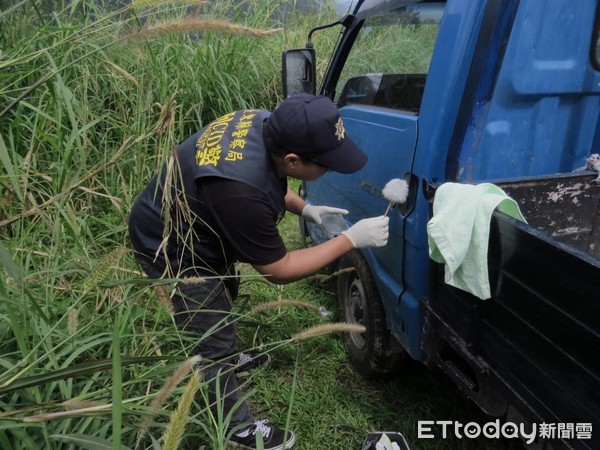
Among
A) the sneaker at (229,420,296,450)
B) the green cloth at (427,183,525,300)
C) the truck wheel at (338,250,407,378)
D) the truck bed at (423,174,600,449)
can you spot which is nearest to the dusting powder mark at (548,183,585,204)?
the truck bed at (423,174,600,449)

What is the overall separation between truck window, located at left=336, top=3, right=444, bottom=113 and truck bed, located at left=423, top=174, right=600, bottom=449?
2.03 ft

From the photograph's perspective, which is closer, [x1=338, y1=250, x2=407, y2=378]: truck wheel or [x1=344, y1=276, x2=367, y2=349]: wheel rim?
[x1=338, y1=250, x2=407, y2=378]: truck wheel

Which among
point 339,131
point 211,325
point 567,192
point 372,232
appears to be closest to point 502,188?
point 567,192

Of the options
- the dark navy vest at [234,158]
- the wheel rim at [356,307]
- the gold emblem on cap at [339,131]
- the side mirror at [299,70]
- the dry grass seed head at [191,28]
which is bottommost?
the wheel rim at [356,307]

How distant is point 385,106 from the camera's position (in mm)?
2018

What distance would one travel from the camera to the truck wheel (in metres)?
2.03

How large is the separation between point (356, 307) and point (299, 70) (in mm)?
1302

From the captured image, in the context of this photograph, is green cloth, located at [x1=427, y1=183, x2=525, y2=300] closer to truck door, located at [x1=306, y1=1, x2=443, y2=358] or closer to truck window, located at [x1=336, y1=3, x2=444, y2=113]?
truck door, located at [x1=306, y1=1, x2=443, y2=358]

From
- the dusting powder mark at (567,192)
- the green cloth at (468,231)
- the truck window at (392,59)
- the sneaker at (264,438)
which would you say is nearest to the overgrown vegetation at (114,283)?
the sneaker at (264,438)

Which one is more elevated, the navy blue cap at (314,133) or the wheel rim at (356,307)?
the navy blue cap at (314,133)

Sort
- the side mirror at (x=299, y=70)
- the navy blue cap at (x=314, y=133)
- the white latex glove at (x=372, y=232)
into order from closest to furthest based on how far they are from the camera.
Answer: the navy blue cap at (x=314, y=133) < the white latex glove at (x=372, y=232) < the side mirror at (x=299, y=70)

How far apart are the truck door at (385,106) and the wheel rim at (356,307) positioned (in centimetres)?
21

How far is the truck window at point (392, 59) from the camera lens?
5.75 ft

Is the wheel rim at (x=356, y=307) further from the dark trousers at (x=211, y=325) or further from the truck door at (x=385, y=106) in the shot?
the dark trousers at (x=211, y=325)
